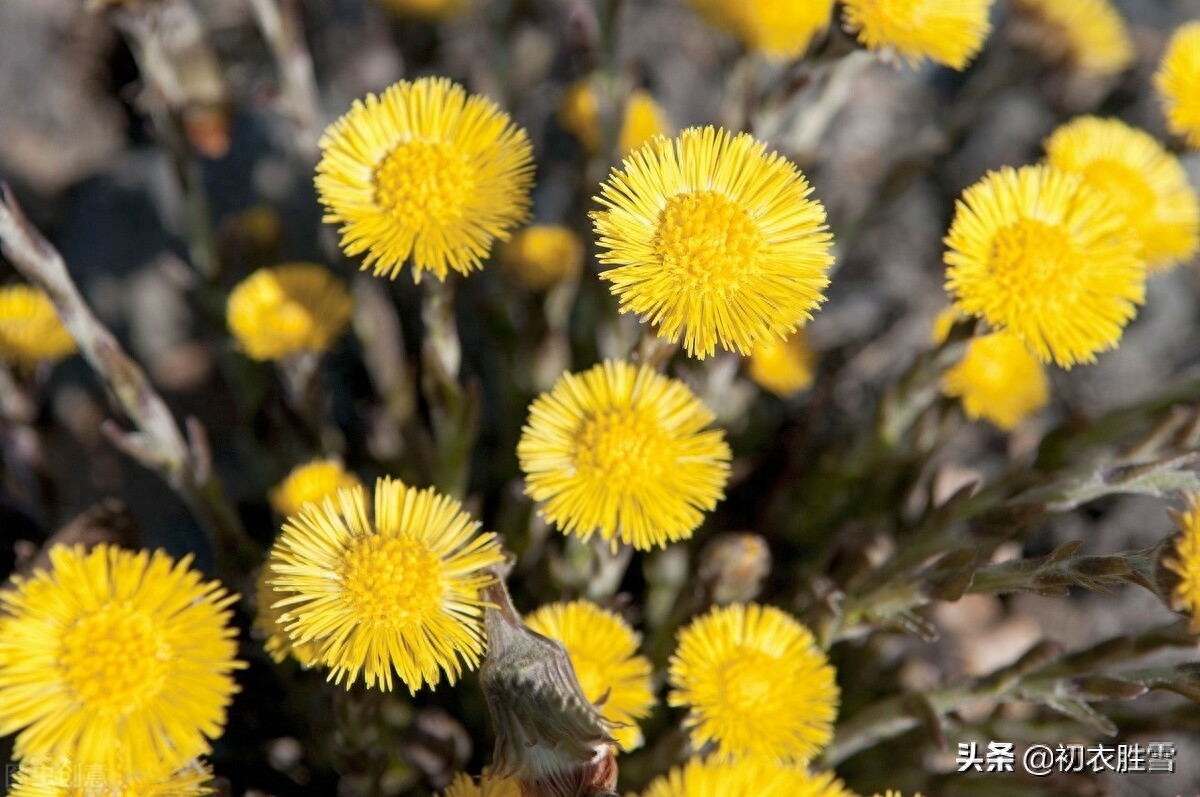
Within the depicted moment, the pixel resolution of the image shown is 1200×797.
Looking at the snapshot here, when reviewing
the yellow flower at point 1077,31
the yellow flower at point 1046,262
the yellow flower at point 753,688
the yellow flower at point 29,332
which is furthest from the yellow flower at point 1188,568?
the yellow flower at point 29,332

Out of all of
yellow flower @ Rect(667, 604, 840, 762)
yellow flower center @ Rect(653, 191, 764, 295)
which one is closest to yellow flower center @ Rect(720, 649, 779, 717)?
yellow flower @ Rect(667, 604, 840, 762)

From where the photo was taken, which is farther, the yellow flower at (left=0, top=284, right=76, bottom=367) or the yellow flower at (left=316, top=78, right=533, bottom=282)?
the yellow flower at (left=0, top=284, right=76, bottom=367)

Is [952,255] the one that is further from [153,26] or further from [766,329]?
[153,26]

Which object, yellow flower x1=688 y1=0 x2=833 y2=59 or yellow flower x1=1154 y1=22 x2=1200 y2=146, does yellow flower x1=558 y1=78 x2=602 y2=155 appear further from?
yellow flower x1=1154 y1=22 x2=1200 y2=146

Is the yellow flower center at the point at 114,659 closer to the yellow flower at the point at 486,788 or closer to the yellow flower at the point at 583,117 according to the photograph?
the yellow flower at the point at 486,788

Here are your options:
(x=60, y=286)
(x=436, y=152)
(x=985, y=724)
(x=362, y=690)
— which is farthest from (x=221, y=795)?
(x=985, y=724)

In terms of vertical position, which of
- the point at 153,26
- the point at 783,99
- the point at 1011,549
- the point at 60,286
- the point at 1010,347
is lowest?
the point at 60,286

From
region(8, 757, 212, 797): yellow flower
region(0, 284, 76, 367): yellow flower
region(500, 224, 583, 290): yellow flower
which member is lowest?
region(8, 757, 212, 797): yellow flower
